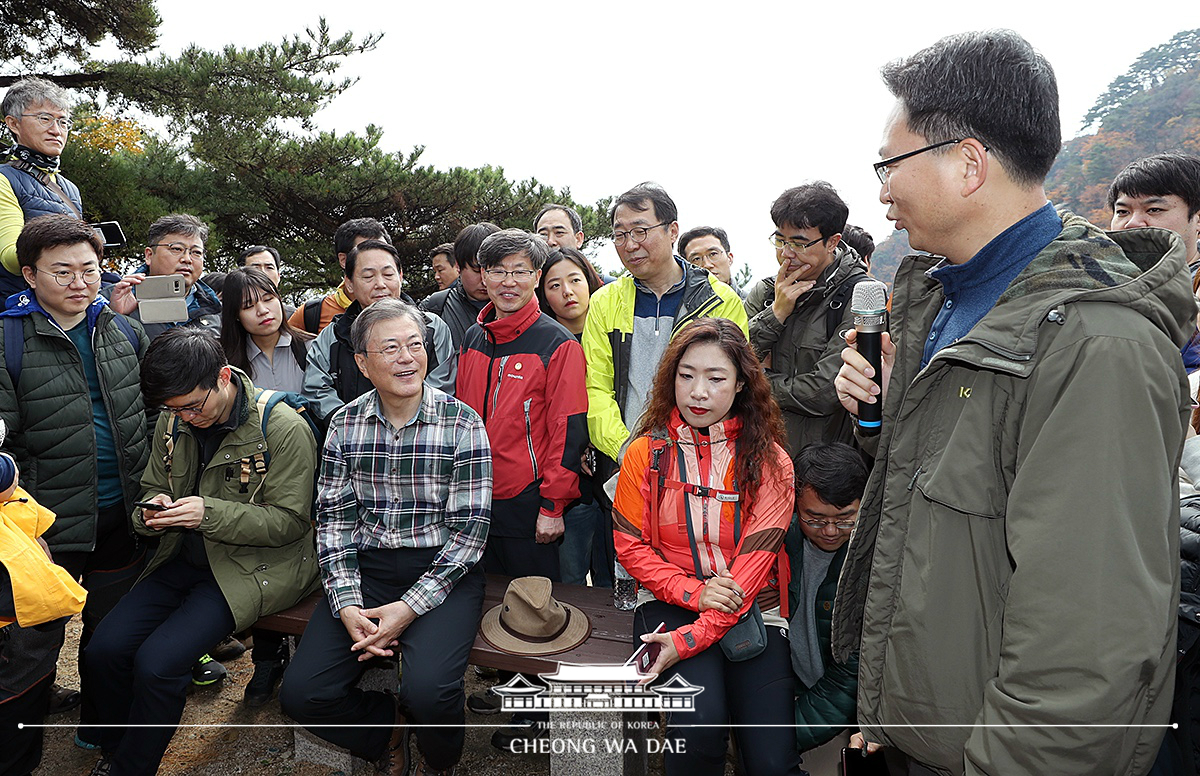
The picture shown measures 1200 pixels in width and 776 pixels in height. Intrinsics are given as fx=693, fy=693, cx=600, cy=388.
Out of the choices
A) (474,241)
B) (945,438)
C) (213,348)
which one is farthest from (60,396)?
(945,438)

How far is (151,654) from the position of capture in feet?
8.89

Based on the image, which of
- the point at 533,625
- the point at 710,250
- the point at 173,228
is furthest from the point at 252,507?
the point at 710,250

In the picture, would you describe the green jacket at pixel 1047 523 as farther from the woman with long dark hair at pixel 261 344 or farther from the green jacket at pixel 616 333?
the woman with long dark hair at pixel 261 344

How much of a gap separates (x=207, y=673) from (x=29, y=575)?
5.05 ft

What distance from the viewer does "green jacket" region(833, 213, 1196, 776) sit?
1044 mm

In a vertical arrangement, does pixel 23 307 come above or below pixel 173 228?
below

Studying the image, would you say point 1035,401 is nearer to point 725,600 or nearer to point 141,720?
point 725,600

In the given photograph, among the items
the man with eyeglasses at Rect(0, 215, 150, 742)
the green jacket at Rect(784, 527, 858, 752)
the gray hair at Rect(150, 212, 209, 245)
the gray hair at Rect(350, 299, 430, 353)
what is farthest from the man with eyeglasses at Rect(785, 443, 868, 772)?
the gray hair at Rect(150, 212, 209, 245)

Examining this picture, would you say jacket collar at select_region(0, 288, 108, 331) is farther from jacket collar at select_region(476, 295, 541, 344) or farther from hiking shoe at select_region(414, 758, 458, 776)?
hiking shoe at select_region(414, 758, 458, 776)

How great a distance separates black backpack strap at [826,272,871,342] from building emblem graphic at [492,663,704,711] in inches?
65.2

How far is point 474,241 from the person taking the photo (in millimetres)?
4074

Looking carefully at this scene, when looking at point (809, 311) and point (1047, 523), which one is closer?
point (1047, 523)

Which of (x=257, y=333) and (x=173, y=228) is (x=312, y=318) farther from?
(x=173, y=228)

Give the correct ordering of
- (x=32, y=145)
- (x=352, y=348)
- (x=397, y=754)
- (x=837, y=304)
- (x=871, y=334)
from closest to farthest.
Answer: (x=871, y=334)
(x=397, y=754)
(x=837, y=304)
(x=352, y=348)
(x=32, y=145)
